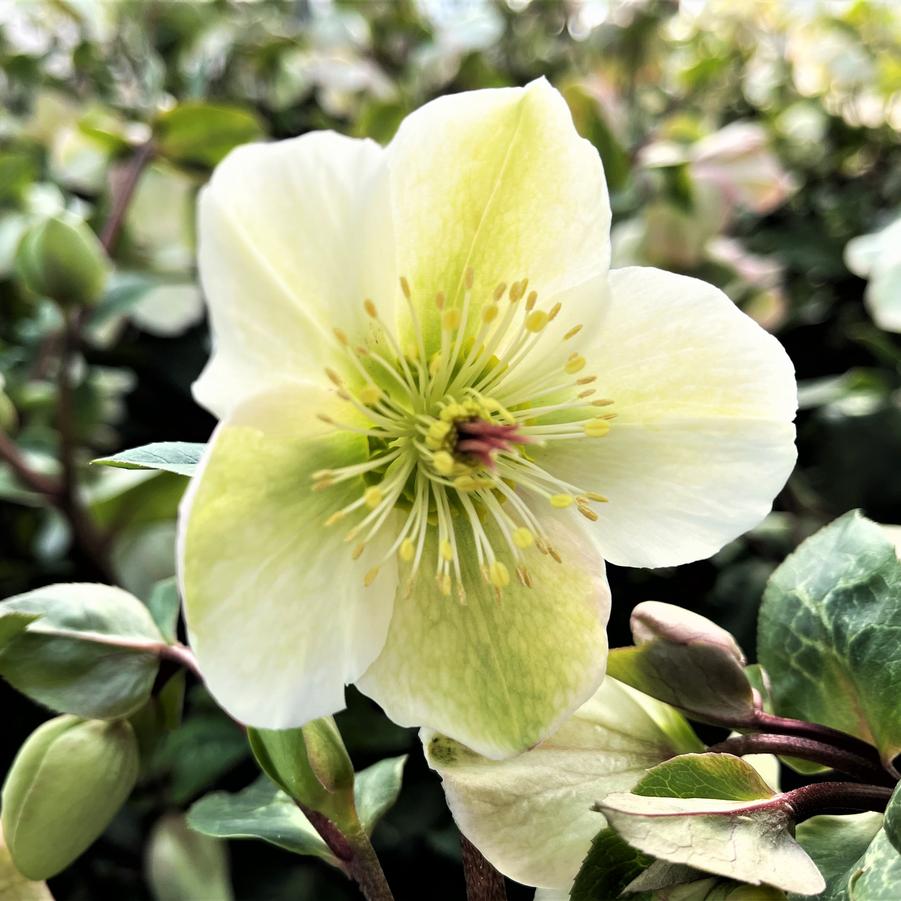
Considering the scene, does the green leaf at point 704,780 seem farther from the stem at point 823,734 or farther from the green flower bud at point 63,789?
the green flower bud at point 63,789

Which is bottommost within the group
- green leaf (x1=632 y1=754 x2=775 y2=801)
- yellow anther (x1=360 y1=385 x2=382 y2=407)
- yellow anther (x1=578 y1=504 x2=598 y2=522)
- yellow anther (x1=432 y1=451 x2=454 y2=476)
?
green leaf (x1=632 y1=754 x2=775 y2=801)

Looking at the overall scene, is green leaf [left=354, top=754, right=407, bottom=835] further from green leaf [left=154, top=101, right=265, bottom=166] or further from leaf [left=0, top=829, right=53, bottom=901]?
green leaf [left=154, top=101, right=265, bottom=166]

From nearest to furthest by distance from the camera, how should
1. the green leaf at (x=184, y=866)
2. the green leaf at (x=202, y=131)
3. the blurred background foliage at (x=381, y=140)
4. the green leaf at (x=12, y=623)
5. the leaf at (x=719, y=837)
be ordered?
the leaf at (x=719, y=837), the green leaf at (x=12, y=623), the green leaf at (x=184, y=866), the blurred background foliage at (x=381, y=140), the green leaf at (x=202, y=131)

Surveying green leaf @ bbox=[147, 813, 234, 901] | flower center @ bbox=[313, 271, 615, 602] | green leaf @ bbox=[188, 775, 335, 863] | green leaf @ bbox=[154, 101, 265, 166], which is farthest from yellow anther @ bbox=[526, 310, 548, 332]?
green leaf @ bbox=[154, 101, 265, 166]

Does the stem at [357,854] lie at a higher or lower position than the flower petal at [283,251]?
lower

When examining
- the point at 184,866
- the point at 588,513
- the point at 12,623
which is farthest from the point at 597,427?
the point at 184,866

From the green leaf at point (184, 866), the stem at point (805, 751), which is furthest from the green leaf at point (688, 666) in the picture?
Answer: the green leaf at point (184, 866)

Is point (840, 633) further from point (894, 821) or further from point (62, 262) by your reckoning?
point (62, 262)

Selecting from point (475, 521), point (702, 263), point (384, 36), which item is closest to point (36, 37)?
point (384, 36)
